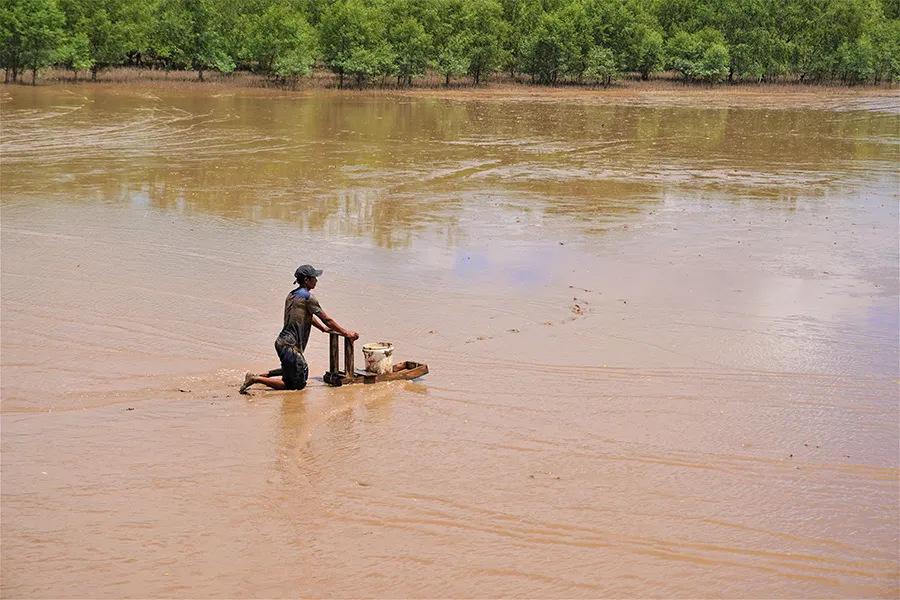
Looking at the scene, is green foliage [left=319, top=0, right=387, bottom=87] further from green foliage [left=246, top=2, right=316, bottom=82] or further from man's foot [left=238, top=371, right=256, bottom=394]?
man's foot [left=238, top=371, right=256, bottom=394]

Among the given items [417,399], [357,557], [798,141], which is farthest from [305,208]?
[798,141]

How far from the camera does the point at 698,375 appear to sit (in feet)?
37.2

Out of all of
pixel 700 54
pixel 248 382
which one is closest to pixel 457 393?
pixel 248 382

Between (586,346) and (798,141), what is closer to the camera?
(586,346)

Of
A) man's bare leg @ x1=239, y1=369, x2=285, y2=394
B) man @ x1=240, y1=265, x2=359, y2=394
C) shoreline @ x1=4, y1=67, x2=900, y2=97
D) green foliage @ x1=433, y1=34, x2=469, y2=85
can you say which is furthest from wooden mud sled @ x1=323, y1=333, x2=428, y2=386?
green foliage @ x1=433, y1=34, x2=469, y2=85

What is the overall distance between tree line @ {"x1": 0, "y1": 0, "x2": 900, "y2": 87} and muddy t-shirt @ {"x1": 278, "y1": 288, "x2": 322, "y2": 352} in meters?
55.9

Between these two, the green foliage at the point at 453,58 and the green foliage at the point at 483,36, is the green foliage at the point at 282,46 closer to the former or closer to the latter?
the green foliage at the point at 453,58

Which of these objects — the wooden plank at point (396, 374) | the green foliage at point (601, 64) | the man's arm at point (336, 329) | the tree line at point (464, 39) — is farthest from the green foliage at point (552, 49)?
the man's arm at point (336, 329)

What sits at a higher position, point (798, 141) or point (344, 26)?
point (344, 26)

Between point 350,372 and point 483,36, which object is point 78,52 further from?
point 350,372

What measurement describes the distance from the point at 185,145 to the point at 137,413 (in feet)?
72.7

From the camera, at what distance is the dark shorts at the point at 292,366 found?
403 inches

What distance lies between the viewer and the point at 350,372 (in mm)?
10523

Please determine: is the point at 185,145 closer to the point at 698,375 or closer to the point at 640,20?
the point at 698,375
